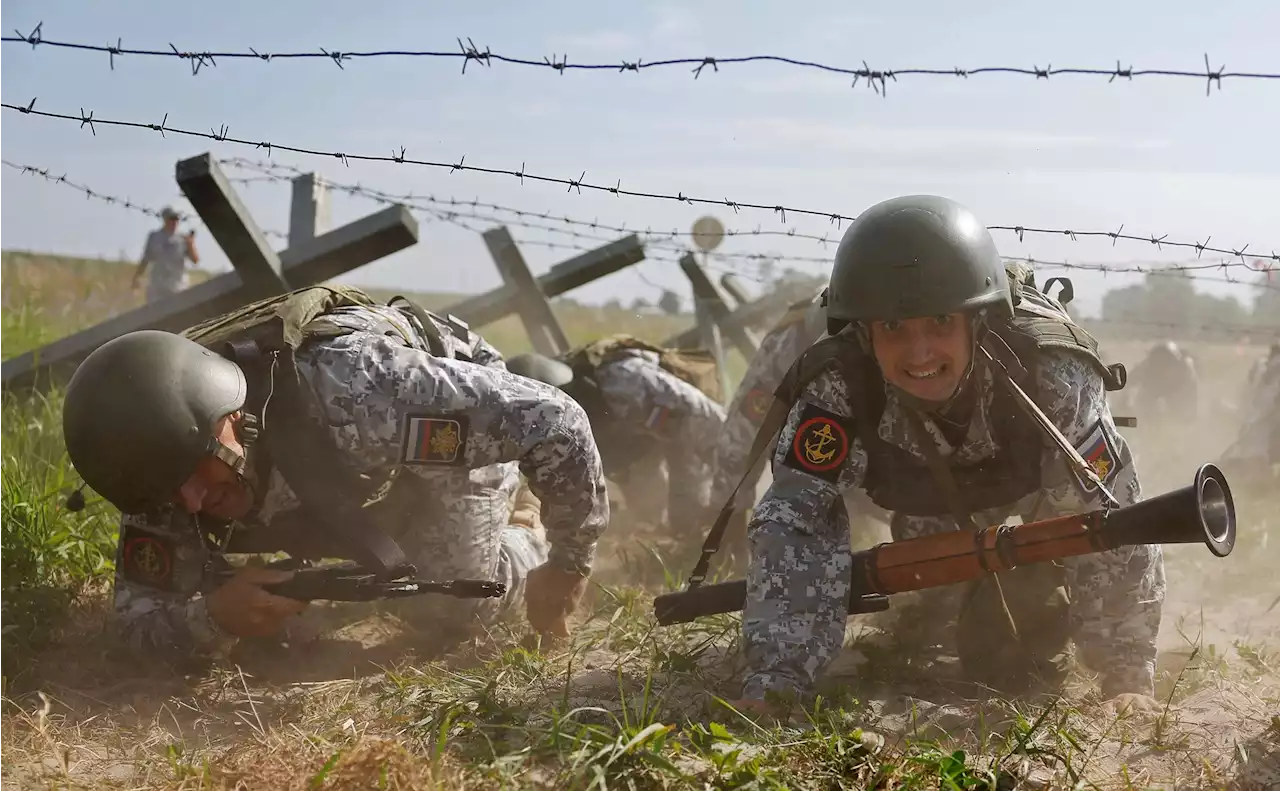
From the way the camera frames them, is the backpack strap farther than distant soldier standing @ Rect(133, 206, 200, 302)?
No

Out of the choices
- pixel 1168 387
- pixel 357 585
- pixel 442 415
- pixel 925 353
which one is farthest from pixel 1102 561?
pixel 1168 387

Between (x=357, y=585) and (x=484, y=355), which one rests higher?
(x=484, y=355)

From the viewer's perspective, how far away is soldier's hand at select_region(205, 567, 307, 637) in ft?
11.7

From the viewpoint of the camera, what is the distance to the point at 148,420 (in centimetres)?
319

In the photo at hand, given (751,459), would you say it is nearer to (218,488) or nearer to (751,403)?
(218,488)

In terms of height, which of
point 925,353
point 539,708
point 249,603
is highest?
point 925,353

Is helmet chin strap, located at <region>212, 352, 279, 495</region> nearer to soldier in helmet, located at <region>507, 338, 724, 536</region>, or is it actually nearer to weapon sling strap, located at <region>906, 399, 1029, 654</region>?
soldier in helmet, located at <region>507, 338, 724, 536</region>

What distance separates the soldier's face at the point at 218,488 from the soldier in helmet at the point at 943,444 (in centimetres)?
155

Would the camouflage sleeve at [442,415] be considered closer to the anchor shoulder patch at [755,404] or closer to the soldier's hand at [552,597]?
the soldier's hand at [552,597]

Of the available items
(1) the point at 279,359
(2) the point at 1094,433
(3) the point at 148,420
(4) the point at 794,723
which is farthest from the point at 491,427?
(2) the point at 1094,433

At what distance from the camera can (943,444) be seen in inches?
134

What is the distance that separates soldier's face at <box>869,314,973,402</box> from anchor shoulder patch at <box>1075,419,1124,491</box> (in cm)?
40

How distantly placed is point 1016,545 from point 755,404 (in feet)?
7.72

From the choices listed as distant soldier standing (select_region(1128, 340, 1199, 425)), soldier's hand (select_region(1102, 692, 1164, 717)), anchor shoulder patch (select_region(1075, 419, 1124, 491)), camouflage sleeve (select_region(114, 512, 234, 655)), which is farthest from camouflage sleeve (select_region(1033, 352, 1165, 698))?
distant soldier standing (select_region(1128, 340, 1199, 425))
